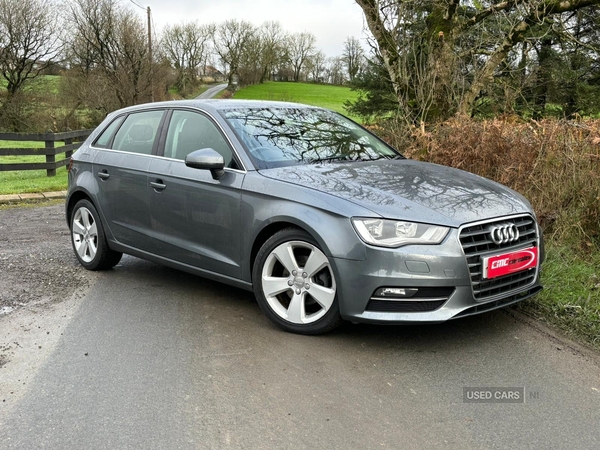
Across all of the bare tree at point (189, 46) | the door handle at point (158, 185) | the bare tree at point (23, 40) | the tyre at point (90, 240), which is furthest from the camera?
the bare tree at point (189, 46)

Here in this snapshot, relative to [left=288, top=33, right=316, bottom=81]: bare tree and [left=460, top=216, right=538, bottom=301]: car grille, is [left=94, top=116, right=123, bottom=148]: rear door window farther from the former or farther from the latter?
[left=288, top=33, right=316, bottom=81]: bare tree

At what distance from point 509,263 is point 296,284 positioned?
1434mm

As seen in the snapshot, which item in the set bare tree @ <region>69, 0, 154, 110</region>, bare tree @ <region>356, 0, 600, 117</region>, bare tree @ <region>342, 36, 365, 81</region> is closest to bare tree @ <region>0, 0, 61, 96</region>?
bare tree @ <region>69, 0, 154, 110</region>

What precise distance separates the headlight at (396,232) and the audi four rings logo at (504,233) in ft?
1.25

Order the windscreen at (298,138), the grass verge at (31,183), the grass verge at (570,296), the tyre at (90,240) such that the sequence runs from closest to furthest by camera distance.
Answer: the grass verge at (570,296) → the windscreen at (298,138) → the tyre at (90,240) → the grass verge at (31,183)

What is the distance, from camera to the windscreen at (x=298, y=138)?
486 cm

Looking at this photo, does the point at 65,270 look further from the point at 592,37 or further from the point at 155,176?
the point at 592,37

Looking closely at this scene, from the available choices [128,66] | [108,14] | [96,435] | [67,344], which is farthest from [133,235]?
[108,14]

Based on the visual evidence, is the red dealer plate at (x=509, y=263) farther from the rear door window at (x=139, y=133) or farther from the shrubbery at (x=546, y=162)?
the rear door window at (x=139, y=133)

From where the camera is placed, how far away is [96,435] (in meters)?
3.01

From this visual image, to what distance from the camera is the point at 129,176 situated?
221 inches

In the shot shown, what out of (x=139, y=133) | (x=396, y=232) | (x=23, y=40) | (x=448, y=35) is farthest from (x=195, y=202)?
(x=23, y=40)

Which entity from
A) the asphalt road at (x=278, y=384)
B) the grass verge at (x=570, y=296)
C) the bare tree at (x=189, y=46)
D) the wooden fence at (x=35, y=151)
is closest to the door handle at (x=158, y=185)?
the asphalt road at (x=278, y=384)

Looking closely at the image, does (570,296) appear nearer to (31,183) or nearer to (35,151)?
(31,183)
